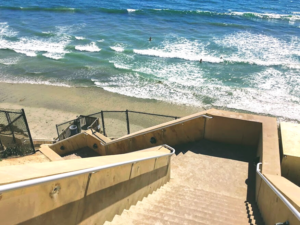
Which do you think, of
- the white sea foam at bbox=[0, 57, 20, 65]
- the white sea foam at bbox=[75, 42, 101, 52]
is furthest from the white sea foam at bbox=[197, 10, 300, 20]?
the white sea foam at bbox=[0, 57, 20, 65]

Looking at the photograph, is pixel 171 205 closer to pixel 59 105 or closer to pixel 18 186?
pixel 18 186

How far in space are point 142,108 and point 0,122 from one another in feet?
34.1

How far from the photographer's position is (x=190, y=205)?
608 centimetres

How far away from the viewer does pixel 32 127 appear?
17.9m

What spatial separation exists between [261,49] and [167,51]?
443 inches

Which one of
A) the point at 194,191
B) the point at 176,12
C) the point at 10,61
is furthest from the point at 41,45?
the point at 194,191

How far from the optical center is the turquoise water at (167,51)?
22625 mm

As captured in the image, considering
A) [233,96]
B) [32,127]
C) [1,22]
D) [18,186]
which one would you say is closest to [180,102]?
[233,96]

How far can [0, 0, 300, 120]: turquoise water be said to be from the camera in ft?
74.2

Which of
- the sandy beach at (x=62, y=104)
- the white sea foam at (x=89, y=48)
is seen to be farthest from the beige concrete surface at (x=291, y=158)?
the white sea foam at (x=89, y=48)

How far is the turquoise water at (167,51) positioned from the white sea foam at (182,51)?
0.38 feet

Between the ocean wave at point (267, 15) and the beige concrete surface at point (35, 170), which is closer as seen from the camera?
the beige concrete surface at point (35, 170)

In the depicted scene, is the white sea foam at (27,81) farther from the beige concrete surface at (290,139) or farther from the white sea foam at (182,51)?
the beige concrete surface at (290,139)

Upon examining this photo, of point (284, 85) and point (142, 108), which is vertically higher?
point (284, 85)
